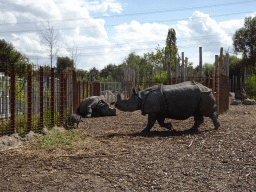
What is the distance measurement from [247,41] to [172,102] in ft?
116

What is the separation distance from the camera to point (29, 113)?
7.49 m

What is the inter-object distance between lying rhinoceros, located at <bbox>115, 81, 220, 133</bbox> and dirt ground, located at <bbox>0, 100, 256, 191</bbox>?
0.82m

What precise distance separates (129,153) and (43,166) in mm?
1713

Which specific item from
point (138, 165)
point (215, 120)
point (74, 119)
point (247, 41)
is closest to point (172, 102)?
point (215, 120)

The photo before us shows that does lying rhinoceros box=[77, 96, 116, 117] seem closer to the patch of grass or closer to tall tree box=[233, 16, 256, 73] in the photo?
the patch of grass

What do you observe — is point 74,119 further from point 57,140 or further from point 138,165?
point 138,165

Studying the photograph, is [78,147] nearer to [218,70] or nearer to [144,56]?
[218,70]

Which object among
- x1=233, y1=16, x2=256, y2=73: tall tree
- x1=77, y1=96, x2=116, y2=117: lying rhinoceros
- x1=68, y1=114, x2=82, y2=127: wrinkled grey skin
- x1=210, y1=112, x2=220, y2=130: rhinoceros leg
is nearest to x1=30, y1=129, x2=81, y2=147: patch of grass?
x1=68, y1=114, x2=82, y2=127: wrinkled grey skin

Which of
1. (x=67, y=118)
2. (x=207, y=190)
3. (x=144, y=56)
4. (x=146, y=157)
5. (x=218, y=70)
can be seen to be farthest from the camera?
(x=144, y=56)

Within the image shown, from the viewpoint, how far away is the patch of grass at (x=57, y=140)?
21.3 ft

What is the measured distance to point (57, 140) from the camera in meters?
6.84

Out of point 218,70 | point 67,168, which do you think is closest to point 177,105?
point 67,168

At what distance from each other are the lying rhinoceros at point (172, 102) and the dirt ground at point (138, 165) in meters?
0.82

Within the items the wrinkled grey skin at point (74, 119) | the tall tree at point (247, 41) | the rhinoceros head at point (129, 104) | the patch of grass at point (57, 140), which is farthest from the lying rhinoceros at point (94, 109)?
the tall tree at point (247, 41)
